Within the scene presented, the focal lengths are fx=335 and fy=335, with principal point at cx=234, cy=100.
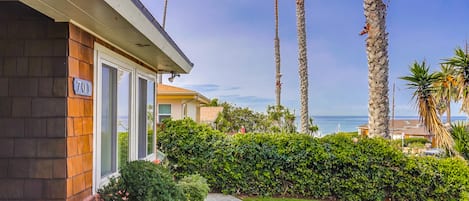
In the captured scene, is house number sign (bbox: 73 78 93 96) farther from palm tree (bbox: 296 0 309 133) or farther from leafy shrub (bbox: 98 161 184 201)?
palm tree (bbox: 296 0 309 133)

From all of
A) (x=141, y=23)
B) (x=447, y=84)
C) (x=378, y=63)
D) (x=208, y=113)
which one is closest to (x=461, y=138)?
(x=378, y=63)

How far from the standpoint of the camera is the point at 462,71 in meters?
12.1

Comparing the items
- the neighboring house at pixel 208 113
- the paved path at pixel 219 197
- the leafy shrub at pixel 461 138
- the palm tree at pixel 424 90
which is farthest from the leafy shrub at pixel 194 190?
the neighboring house at pixel 208 113

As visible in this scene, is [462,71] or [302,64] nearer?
[462,71]

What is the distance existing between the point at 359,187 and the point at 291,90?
22.3 metres

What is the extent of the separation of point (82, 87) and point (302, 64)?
12.4 metres

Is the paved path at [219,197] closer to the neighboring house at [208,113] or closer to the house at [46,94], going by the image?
the house at [46,94]

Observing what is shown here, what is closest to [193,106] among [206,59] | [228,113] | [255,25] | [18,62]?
[228,113]

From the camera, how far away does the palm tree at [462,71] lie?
38.9 feet

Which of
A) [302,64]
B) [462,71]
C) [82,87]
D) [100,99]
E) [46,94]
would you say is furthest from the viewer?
[302,64]

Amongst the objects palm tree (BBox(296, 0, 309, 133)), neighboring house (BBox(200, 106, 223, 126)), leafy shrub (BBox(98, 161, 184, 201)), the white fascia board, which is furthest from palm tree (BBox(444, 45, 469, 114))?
neighboring house (BBox(200, 106, 223, 126))

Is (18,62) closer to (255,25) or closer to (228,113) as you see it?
(228,113)

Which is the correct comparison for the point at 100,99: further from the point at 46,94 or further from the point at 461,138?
the point at 461,138

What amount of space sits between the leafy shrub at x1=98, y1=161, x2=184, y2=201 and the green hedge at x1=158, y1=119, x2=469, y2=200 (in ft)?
13.9
